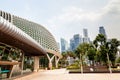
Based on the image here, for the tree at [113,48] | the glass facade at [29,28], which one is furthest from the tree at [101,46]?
the glass facade at [29,28]

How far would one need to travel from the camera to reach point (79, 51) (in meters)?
59.9

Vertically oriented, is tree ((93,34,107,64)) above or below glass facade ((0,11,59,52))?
below

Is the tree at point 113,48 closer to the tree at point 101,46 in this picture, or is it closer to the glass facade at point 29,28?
the tree at point 101,46

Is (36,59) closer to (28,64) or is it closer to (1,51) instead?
(28,64)

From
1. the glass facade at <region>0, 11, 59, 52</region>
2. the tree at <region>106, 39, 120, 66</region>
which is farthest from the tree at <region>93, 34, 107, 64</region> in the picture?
the glass facade at <region>0, 11, 59, 52</region>

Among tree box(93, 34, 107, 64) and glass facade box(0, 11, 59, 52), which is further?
glass facade box(0, 11, 59, 52)

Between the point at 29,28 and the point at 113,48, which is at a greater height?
the point at 29,28

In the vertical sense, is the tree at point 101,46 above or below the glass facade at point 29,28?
below

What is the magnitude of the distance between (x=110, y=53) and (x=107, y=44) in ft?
7.66

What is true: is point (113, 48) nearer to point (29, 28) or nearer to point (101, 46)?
point (101, 46)

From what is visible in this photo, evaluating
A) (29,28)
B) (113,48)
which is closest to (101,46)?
(113,48)

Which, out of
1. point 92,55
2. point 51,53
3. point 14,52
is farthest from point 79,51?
point 14,52

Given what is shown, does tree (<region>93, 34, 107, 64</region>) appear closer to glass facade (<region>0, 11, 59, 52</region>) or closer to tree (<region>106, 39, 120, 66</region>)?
tree (<region>106, 39, 120, 66</region>)

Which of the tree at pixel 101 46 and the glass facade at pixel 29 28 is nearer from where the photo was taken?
the tree at pixel 101 46
